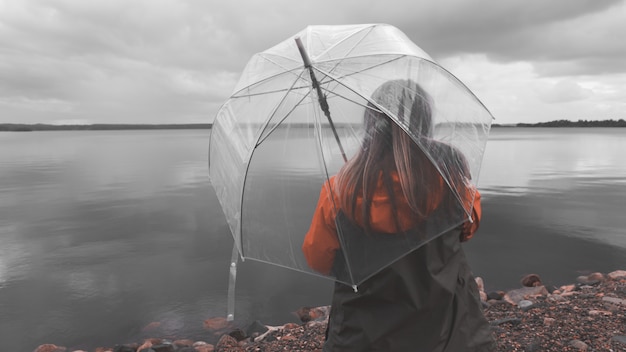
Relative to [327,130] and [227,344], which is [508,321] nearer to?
[227,344]

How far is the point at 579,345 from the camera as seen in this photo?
15.8ft

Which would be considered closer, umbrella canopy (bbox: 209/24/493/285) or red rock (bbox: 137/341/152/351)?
umbrella canopy (bbox: 209/24/493/285)

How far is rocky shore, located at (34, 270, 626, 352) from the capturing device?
5078mm

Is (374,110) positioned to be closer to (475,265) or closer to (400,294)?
(400,294)

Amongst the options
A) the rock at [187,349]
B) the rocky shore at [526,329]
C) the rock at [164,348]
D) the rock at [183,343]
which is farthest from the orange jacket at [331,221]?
the rock at [183,343]

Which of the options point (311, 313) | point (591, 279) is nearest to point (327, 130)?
point (311, 313)

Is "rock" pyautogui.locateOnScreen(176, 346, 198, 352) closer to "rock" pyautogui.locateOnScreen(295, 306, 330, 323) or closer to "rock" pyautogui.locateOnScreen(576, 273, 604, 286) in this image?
"rock" pyautogui.locateOnScreen(295, 306, 330, 323)

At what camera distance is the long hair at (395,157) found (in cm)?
216

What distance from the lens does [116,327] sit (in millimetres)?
8391

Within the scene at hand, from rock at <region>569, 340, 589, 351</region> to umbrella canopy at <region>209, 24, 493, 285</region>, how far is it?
11.2 ft

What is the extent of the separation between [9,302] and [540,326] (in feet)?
37.7

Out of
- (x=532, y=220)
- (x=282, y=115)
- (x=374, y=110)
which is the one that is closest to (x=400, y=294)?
(x=374, y=110)

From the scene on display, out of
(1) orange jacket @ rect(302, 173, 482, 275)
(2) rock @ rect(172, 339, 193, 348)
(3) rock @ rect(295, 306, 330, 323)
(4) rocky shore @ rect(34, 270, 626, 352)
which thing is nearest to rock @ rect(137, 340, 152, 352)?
(4) rocky shore @ rect(34, 270, 626, 352)

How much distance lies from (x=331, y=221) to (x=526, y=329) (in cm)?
482
